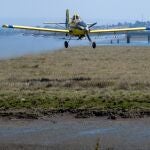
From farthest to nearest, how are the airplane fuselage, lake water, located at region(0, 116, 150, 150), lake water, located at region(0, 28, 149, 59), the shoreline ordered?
1. lake water, located at region(0, 28, 149, 59)
2. the airplane fuselage
3. the shoreline
4. lake water, located at region(0, 116, 150, 150)

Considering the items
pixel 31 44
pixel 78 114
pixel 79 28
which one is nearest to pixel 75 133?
pixel 78 114

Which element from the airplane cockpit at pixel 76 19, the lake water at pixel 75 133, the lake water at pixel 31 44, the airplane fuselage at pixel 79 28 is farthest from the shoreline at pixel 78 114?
the lake water at pixel 31 44

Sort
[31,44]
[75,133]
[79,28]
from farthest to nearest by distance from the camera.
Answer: [31,44] → [79,28] → [75,133]

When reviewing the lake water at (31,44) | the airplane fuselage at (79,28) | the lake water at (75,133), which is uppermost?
the airplane fuselage at (79,28)

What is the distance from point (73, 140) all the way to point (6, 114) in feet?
13.2

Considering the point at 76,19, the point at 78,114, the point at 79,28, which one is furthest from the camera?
the point at 76,19

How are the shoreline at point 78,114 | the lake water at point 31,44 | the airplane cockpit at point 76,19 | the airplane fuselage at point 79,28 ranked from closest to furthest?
the shoreline at point 78,114
the airplane fuselage at point 79,28
the airplane cockpit at point 76,19
the lake water at point 31,44

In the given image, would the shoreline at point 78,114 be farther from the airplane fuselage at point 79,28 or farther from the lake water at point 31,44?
the lake water at point 31,44

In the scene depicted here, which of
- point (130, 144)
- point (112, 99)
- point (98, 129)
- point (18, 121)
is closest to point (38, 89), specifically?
point (112, 99)

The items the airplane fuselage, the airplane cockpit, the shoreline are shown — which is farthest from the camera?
the airplane cockpit

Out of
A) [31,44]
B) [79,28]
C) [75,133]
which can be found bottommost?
[31,44]

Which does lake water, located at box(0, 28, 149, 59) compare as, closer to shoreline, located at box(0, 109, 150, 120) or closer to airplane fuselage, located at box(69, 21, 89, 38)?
airplane fuselage, located at box(69, 21, 89, 38)

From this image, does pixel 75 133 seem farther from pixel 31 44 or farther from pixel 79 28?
pixel 31 44

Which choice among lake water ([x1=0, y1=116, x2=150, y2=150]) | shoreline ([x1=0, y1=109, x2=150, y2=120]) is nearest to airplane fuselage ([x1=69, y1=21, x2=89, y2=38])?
shoreline ([x1=0, y1=109, x2=150, y2=120])
